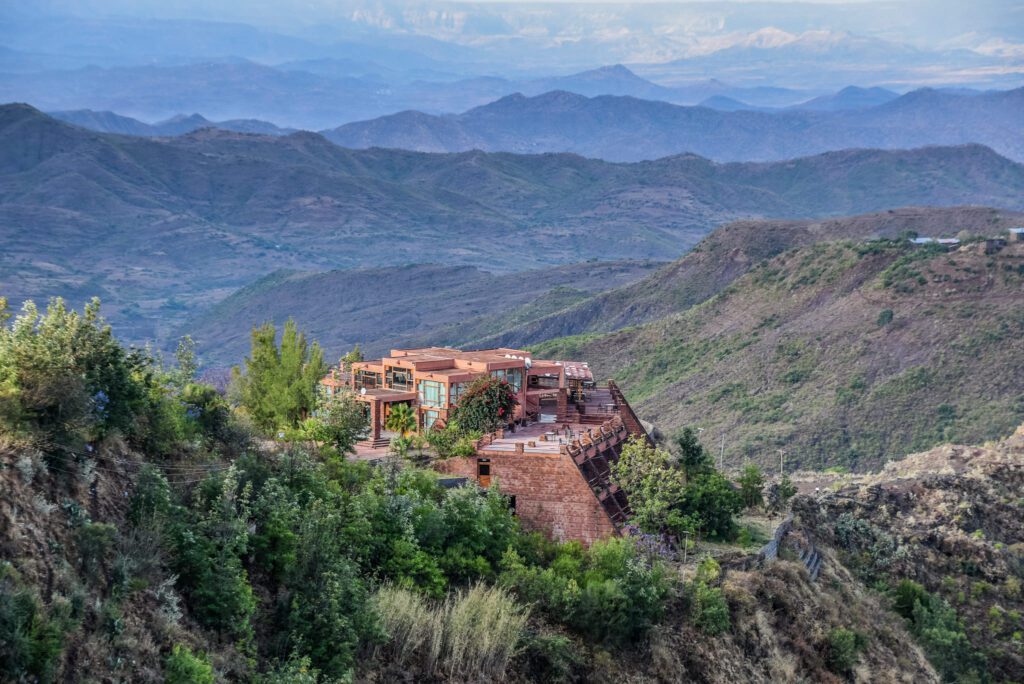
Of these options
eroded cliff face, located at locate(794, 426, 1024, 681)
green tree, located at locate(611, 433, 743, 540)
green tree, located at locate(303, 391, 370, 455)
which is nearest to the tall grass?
green tree, located at locate(303, 391, 370, 455)

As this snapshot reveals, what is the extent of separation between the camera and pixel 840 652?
3375 cm

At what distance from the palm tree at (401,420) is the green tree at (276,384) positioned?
208 centimetres

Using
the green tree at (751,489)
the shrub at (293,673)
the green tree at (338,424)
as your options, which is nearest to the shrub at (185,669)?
the shrub at (293,673)

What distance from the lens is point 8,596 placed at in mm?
17906

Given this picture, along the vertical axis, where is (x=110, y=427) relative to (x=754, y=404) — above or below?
above

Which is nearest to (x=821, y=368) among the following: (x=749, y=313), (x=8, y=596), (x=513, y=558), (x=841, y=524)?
(x=749, y=313)

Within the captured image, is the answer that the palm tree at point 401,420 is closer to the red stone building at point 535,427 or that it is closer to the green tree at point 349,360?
the red stone building at point 535,427

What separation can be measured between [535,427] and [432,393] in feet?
9.39

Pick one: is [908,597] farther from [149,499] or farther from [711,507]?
[149,499]

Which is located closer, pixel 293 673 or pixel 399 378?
pixel 293 673

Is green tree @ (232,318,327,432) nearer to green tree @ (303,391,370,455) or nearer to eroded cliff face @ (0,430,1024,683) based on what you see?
green tree @ (303,391,370,455)

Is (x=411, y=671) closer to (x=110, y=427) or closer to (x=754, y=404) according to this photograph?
(x=110, y=427)

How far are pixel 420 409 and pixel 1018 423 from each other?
150 feet

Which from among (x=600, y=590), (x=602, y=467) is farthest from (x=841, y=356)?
(x=600, y=590)
